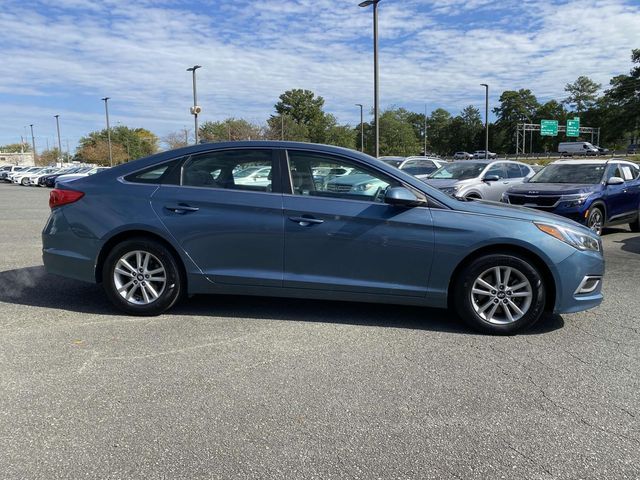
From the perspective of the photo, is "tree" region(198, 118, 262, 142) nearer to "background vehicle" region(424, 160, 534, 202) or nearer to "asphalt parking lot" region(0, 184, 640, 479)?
"background vehicle" region(424, 160, 534, 202)

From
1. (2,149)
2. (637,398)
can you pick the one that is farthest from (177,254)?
(2,149)

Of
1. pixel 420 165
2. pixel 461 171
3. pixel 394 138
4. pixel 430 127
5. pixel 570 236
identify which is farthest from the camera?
pixel 430 127

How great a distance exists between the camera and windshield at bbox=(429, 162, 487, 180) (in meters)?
13.2

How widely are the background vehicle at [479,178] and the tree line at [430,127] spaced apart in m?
32.4

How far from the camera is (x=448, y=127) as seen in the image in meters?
129

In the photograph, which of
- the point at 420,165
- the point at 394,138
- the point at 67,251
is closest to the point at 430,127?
the point at 394,138

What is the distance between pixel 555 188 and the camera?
9773 mm

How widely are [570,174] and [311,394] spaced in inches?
366

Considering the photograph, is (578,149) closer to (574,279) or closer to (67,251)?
(574,279)

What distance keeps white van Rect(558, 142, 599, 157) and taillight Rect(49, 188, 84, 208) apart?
78.1 meters

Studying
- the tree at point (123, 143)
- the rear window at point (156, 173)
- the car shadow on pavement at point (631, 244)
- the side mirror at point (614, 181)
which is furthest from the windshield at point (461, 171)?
the tree at point (123, 143)

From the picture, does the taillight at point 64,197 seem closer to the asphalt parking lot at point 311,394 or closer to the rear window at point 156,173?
the rear window at point 156,173

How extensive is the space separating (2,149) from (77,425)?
612ft

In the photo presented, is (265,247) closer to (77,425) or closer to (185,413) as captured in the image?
(185,413)
